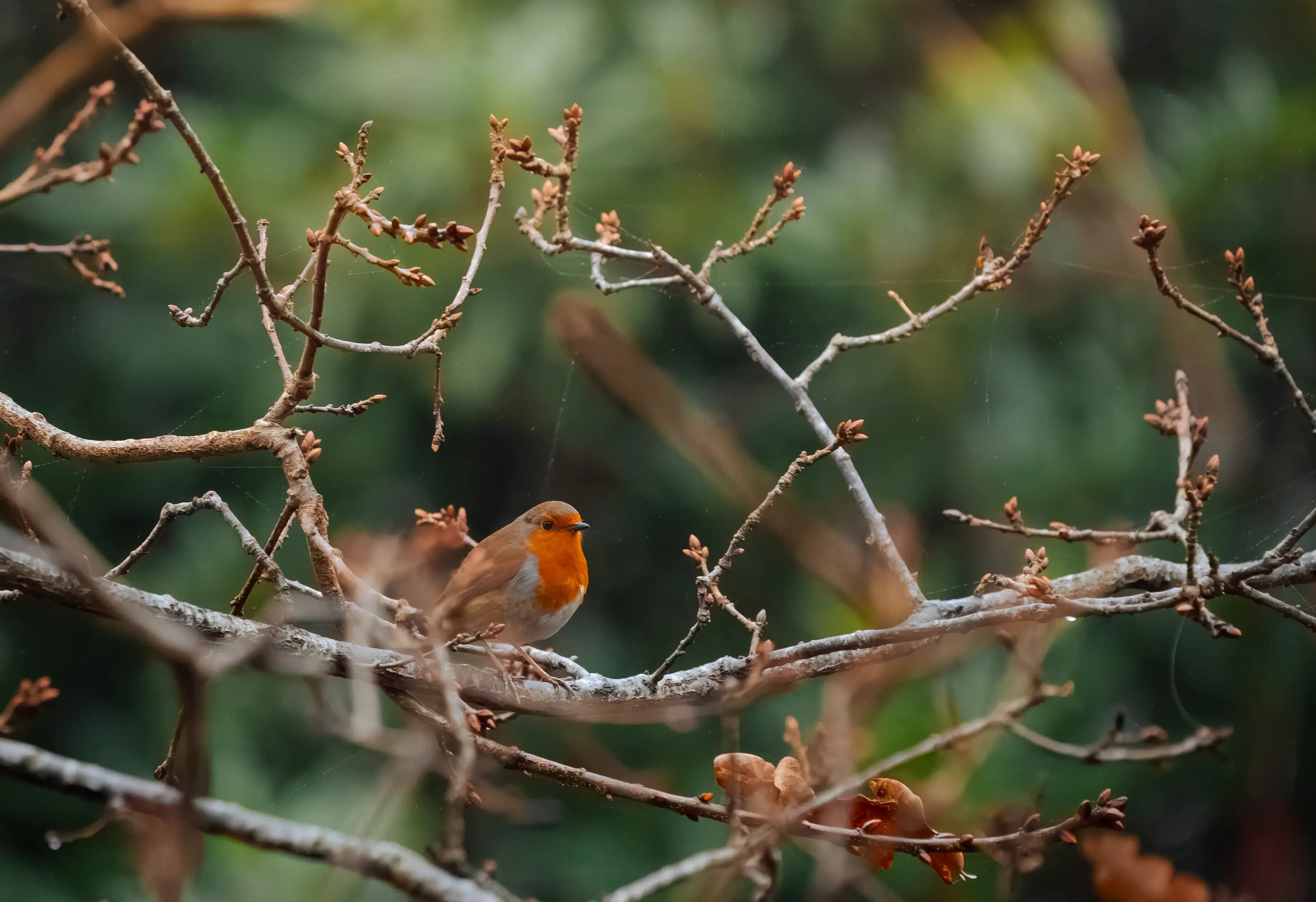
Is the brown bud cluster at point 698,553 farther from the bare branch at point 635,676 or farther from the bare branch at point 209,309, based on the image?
the bare branch at point 209,309

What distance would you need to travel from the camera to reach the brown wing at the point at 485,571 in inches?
36.2

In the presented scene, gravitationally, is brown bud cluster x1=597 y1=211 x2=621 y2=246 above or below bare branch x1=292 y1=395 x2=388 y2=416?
above

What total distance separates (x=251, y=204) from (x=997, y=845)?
1.85 metres

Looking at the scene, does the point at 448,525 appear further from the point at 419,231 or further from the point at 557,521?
the point at 557,521

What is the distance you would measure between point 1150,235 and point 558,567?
0.66 meters

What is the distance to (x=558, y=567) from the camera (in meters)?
1.15

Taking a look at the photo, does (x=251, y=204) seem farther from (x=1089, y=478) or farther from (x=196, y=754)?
(x=196, y=754)

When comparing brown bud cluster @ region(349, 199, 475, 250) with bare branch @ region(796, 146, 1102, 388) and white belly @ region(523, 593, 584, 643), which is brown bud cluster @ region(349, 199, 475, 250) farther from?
white belly @ region(523, 593, 584, 643)

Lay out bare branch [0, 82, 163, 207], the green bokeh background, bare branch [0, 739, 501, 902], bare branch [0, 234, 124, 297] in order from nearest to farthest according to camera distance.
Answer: bare branch [0, 739, 501, 902], bare branch [0, 82, 163, 207], bare branch [0, 234, 124, 297], the green bokeh background

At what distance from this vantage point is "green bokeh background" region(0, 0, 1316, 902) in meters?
1.97

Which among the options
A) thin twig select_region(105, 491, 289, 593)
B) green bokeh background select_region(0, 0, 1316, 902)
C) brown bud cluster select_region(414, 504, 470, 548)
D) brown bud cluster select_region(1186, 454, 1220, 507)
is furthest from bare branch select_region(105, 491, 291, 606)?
green bokeh background select_region(0, 0, 1316, 902)

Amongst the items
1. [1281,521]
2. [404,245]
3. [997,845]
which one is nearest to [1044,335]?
[1281,521]

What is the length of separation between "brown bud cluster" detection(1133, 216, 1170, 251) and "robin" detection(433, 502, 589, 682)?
62 cm

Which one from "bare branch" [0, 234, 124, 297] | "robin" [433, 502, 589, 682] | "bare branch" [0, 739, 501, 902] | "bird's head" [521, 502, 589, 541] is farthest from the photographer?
"bird's head" [521, 502, 589, 541]
